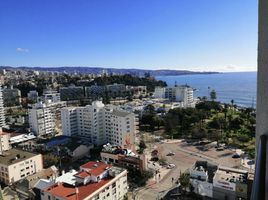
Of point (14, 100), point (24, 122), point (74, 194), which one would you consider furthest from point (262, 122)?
point (14, 100)

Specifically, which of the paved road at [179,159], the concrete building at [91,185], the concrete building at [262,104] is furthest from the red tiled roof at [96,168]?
the concrete building at [262,104]

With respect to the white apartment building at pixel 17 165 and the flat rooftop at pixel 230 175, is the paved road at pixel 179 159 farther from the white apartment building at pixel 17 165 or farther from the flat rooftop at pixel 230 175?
the white apartment building at pixel 17 165

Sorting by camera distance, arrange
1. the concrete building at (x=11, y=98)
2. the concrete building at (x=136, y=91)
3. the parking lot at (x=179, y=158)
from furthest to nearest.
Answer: the concrete building at (x=136, y=91) < the concrete building at (x=11, y=98) < the parking lot at (x=179, y=158)

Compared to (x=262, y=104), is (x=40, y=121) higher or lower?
lower

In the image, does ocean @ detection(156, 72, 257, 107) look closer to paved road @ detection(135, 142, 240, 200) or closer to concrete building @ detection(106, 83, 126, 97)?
paved road @ detection(135, 142, 240, 200)

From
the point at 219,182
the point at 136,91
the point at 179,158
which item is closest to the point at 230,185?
the point at 219,182

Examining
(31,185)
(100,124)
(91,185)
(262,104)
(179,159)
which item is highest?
(262,104)

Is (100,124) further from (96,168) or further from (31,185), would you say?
(96,168)
